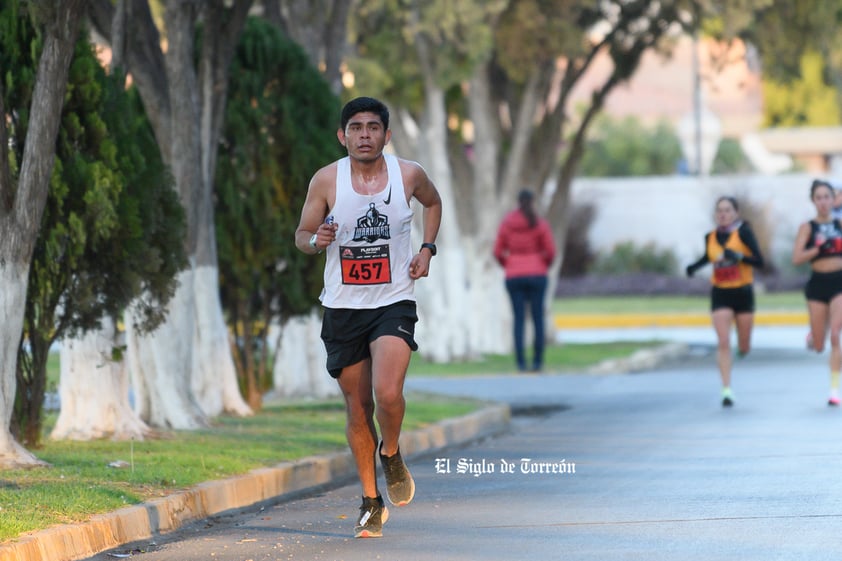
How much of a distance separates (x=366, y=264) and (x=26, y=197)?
9.34 feet

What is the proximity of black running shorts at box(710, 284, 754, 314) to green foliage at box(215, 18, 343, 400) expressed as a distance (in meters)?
3.61

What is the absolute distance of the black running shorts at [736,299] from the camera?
1609 centimetres

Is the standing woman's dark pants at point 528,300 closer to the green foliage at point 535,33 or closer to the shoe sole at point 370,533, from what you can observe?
the green foliage at point 535,33

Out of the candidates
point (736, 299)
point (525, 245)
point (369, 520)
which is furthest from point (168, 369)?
point (525, 245)

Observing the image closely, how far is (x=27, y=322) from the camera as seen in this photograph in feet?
38.3

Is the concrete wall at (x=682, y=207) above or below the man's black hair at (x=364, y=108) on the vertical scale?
above

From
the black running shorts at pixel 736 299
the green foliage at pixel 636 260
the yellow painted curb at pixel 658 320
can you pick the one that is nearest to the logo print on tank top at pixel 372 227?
the black running shorts at pixel 736 299

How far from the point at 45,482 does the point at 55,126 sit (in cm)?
227

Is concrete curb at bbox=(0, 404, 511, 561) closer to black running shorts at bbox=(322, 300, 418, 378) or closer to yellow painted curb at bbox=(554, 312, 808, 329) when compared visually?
black running shorts at bbox=(322, 300, 418, 378)

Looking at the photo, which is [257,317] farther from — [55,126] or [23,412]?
[55,126]

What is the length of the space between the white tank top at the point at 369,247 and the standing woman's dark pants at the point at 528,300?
12370mm

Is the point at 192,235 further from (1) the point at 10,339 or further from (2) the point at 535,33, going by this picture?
(2) the point at 535,33

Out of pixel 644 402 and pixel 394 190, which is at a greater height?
pixel 394 190

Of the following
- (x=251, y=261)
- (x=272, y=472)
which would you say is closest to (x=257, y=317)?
(x=251, y=261)
